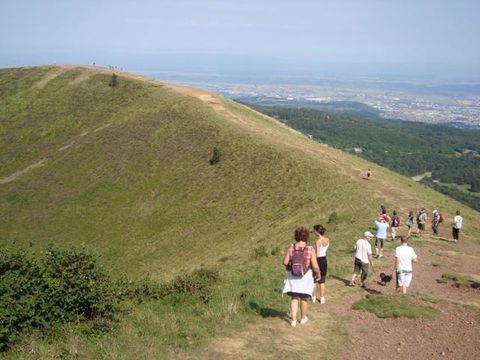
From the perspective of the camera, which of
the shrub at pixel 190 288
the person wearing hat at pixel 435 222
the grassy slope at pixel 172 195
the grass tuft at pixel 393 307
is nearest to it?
the grass tuft at pixel 393 307

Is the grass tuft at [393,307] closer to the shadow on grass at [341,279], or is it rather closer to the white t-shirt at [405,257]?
the white t-shirt at [405,257]

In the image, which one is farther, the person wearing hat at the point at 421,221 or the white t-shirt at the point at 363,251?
the person wearing hat at the point at 421,221

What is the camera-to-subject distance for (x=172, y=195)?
41.3 metres

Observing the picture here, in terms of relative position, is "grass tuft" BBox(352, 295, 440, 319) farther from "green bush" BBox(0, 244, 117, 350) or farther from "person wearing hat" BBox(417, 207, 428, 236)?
"person wearing hat" BBox(417, 207, 428, 236)

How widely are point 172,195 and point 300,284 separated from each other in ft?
104

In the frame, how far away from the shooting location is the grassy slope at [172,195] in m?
14.0

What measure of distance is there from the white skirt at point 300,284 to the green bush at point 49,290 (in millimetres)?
4306

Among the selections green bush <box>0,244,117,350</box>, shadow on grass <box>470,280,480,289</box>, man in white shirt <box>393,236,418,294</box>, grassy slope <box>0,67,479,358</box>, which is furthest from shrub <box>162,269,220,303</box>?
shadow on grass <box>470,280,480,289</box>

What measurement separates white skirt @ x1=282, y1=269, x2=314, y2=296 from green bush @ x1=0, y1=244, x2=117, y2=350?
14.1 ft

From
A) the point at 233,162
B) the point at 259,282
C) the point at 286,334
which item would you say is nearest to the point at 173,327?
the point at 286,334

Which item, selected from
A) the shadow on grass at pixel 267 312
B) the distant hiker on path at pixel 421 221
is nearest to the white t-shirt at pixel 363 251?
the shadow on grass at pixel 267 312

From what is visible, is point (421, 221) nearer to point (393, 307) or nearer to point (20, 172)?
point (393, 307)

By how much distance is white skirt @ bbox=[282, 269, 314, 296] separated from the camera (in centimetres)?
1053

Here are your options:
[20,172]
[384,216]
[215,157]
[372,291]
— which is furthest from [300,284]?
[20,172]
